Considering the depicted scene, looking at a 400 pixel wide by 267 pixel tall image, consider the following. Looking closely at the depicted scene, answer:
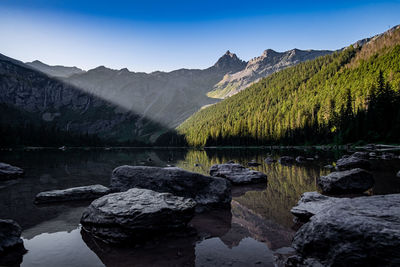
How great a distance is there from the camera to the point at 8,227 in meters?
6.84

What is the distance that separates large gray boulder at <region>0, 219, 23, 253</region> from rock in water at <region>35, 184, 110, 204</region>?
6735 mm

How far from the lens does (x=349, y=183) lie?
13578mm

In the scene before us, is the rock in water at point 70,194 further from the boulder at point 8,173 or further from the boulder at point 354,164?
the boulder at point 354,164

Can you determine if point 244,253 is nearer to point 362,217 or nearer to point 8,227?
point 362,217

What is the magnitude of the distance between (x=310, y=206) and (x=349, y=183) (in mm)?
6708

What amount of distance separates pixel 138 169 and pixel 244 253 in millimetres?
8506

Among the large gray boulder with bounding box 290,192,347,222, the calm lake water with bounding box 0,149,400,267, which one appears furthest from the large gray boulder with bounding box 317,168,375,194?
the large gray boulder with bounding box 290,192,347,222

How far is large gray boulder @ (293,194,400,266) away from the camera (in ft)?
14.1

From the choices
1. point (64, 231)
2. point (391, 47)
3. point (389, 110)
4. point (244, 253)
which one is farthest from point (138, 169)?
point (391, 47)

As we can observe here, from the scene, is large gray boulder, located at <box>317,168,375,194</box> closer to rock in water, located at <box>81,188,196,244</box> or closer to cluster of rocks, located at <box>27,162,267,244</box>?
cluster of rocks, located at <box>27,162,267,244</box>

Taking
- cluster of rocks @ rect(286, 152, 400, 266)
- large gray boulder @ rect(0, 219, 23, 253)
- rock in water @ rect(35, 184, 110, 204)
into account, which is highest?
cluster of rocks @ rect(286, 152, 400, 266)

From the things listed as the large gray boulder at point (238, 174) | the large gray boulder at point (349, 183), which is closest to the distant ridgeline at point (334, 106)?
the large gray boulder at point (349, 183)

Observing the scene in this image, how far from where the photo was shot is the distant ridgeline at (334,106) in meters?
64.4

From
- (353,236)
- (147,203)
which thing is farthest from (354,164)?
(147,203)
